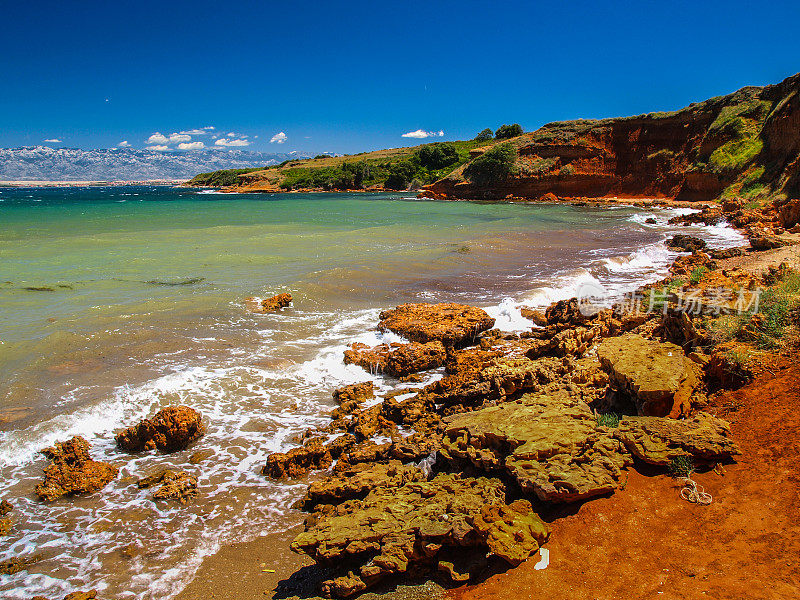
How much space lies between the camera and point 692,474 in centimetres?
410

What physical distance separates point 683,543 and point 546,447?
123cm

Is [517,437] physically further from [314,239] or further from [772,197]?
[772,197]

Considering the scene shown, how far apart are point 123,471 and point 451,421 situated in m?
4.23

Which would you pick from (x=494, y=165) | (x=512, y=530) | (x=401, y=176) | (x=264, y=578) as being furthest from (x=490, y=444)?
(x=401, y=176)

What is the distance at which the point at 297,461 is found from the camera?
5.64m

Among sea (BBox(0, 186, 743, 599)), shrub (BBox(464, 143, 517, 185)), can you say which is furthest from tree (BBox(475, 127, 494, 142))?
sea (BBox(0, 186, 743, 599))

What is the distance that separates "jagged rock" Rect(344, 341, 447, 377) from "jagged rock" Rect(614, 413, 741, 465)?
12.7 feet

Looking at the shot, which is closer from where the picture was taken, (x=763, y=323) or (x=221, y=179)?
(x=763, y=323)

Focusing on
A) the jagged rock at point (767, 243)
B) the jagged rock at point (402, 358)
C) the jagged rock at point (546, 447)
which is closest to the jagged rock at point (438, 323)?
the jagged rock at point (402, 358)

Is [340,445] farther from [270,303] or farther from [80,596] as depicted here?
[270,303]

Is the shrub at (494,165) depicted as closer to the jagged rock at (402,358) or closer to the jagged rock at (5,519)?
the jagged rock at (402,358)

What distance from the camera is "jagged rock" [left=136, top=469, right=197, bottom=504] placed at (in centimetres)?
511

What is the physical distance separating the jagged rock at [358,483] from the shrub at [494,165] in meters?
57.1

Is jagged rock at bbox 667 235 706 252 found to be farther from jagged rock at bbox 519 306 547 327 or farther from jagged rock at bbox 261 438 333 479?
jagged rock at bbox 261 438 333 479
